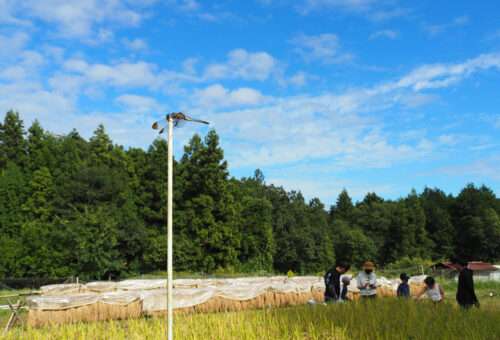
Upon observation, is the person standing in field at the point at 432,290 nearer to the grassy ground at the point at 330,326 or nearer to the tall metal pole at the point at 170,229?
the grassy ground at the point at 330,326

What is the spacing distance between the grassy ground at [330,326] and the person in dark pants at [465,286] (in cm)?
23

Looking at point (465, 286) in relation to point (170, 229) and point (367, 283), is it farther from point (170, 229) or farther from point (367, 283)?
point (170, 229)

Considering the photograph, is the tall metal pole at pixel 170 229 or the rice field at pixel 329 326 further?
the rice field at pixel 329 326

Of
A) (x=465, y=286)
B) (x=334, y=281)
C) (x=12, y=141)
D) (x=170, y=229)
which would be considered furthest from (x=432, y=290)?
(x=12, y=141)

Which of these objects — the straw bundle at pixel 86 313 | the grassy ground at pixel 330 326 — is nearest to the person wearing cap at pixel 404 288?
the grassy ground at pixel 330 326

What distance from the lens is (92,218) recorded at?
3162 cm

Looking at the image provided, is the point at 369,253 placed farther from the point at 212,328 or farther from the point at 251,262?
the point at 212,328

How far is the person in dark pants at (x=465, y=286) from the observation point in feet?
29.7

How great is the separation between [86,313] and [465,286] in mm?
8923

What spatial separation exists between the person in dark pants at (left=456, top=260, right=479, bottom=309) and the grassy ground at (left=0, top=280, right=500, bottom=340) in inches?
9.2

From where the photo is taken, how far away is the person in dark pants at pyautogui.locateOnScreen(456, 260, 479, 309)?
9.05 m

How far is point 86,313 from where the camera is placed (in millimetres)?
12102

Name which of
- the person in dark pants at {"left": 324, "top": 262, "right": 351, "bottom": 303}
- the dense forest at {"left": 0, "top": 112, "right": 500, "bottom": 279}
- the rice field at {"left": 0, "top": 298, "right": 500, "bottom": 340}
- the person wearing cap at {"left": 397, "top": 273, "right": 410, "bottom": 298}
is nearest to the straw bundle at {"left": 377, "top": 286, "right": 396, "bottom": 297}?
the person wearing cap at {"left": 397, "top": 273, "right": 410, "bottom": 298}

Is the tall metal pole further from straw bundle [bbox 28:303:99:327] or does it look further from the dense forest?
the dense forest
